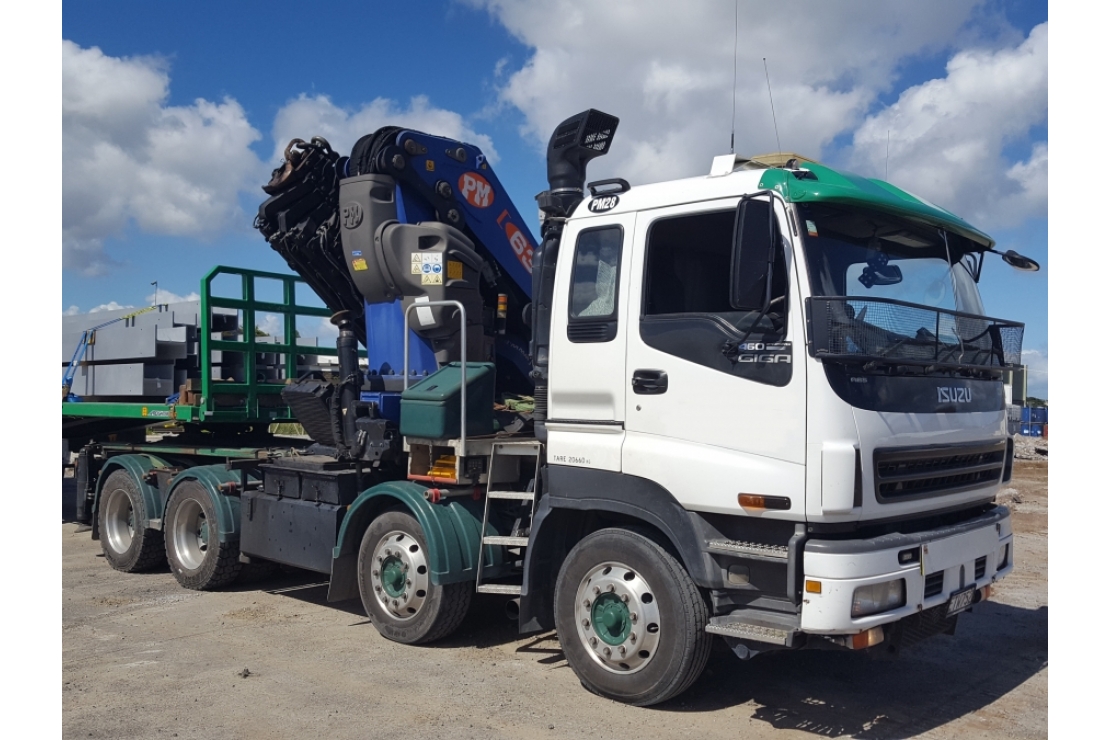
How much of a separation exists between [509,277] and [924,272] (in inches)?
142

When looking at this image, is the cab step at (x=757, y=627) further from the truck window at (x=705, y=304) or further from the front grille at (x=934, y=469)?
the truck window at (x=705, y=304)

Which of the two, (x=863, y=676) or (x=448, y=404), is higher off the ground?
(x=448, y=404)

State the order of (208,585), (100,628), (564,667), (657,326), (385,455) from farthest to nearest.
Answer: (208,585)
(100,628)
(385,455)
(564,667)
(657,326)

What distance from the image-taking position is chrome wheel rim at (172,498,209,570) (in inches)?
346

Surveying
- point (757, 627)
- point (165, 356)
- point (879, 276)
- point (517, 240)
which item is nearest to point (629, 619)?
point (757, 627)

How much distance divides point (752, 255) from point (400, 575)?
11.4 feet

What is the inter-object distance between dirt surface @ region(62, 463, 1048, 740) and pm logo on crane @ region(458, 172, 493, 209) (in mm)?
3289

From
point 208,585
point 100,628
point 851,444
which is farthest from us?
point 208,585

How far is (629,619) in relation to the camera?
5.23 metres

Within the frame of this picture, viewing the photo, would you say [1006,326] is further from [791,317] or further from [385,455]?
[385,455]

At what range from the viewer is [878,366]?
4.72 metres

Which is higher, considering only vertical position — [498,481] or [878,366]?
[878,366]

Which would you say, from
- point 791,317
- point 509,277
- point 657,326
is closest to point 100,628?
point 509,277

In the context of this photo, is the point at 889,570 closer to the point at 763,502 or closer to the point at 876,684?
the point at 763,502
